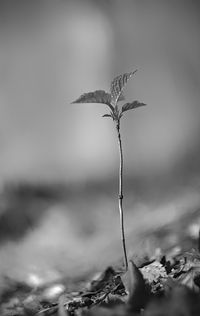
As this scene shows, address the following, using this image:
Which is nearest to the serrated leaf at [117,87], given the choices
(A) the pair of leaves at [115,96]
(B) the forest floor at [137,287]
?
(A) the pair of leaves at [115,96]

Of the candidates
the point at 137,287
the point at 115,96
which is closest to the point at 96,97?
the point at 115,96

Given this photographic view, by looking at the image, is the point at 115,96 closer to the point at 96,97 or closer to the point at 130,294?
the point at 96,97

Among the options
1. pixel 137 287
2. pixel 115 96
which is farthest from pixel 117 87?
pixel 137 287

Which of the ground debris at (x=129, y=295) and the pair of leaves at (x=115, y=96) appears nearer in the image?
the ground debris at (x=129, y=295)

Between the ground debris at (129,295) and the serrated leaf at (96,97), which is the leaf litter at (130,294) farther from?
the serrated leaf at (96,97)

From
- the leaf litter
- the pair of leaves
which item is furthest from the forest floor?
the pair of leaves

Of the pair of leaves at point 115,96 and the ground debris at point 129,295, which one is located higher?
the pair of leaves at point 115,96

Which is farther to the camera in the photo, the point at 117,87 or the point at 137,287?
the point at 117,87

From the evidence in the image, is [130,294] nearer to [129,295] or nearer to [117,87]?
[129,295]

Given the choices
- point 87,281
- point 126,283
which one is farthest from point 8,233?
point 126,283

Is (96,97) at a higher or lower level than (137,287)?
higher

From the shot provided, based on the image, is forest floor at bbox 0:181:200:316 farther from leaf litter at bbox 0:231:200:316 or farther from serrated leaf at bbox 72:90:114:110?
serrated leaf at bbox 72:90:114:110
